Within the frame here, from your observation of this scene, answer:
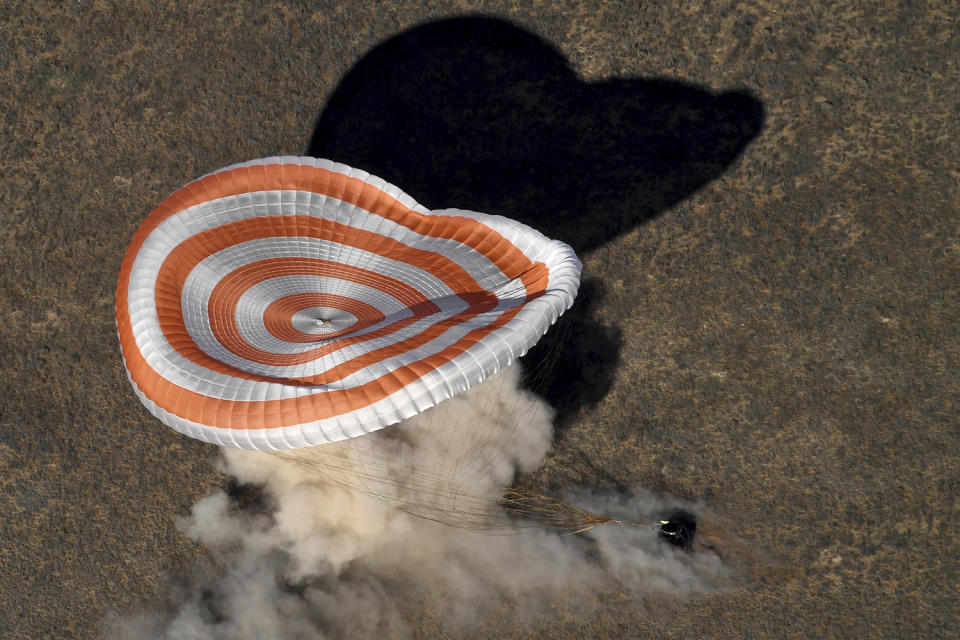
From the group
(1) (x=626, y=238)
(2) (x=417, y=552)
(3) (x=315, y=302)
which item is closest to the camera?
(3) (x=315, y=302)

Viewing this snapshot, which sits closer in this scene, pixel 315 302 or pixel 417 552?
pixel 315 302

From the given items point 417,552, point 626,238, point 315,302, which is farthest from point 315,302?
point 626,238

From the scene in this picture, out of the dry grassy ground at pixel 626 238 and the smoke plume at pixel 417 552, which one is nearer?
the smoke plume at pixel 417 552

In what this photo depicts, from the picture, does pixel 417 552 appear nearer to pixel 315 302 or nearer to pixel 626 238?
pixel 315 302

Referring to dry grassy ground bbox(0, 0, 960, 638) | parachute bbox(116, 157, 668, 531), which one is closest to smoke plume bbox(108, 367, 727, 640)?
dry grassy ground bbox(0, 0, 960, 638)

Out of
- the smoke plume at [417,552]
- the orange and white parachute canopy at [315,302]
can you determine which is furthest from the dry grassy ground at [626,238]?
the orange and white parachute canopy at [315,302]

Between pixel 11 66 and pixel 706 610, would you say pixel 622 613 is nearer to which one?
pixel 706 610

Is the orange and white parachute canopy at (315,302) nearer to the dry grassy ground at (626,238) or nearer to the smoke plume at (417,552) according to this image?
the smoke plume at (417,552)
